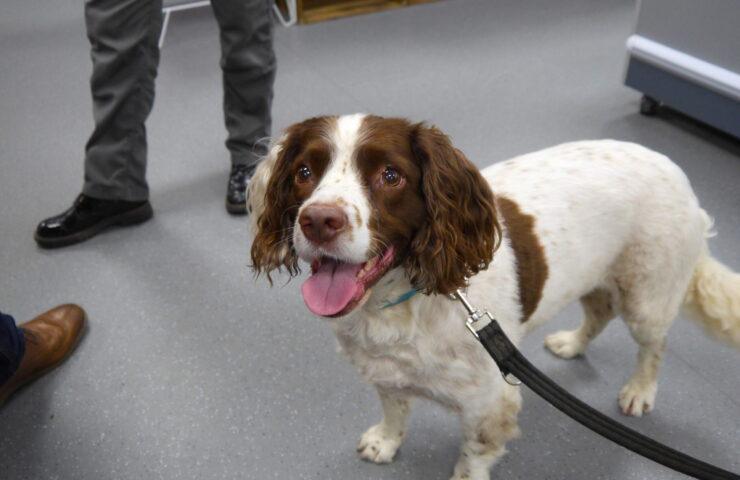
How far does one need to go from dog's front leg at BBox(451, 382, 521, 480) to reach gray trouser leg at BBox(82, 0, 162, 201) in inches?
58.4

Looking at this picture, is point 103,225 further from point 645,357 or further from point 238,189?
point 645,357

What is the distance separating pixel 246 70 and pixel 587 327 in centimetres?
143

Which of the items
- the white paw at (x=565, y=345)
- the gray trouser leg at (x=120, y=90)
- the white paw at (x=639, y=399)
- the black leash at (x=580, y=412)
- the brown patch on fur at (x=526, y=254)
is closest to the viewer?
the black leash at (x=580, y=412)

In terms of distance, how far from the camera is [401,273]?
1009mm

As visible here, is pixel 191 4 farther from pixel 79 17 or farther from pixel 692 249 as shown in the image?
pixel 692 249

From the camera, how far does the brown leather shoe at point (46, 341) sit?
1563mm

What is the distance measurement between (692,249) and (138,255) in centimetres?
168

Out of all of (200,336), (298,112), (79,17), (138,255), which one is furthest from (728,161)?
(79,17)

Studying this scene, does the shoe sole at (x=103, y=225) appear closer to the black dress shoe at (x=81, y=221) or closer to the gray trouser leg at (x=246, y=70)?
the black dress shoe at (x=81, y=221)

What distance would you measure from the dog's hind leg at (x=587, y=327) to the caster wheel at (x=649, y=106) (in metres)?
1.57

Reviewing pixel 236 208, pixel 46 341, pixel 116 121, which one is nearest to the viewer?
pixel 46 341

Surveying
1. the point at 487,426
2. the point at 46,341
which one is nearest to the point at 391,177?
the point at 487,426

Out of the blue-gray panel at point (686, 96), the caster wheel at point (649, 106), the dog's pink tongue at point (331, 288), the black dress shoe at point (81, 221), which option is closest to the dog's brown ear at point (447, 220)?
the dog's pink tongue at point (331, 288)

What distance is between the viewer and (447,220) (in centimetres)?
95
